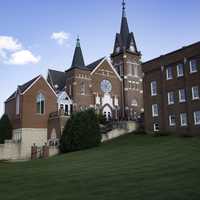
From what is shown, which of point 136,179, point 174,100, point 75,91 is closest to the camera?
point 136,179

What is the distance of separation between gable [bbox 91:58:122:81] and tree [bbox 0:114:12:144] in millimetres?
17521

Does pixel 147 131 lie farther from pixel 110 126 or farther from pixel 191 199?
pixel 191 199

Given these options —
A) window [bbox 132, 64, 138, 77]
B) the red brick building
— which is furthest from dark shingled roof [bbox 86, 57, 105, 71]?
the red brick building

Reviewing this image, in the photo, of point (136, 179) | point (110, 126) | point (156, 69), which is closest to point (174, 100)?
point (156, 69)

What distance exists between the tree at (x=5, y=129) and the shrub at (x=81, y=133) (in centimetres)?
1213

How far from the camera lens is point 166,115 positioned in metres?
39.1

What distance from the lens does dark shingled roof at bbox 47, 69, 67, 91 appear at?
5569 cm

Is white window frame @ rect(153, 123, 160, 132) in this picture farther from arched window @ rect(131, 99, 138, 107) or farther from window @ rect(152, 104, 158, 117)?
arched window @ rect(131, 99, 138, 107)

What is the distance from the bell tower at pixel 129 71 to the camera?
193ft

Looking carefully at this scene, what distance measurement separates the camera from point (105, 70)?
5766cm

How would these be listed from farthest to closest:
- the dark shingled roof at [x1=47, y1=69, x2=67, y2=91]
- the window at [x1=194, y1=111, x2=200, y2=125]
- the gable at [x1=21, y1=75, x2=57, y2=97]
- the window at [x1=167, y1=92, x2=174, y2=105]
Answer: the dark shingled roof at [x1=47, y1=69, x2=67, y2=91], the gable at [x1=21, y1=75, x2=57, y2=97], the window at [x1=167, y1=92, x2=174, y2=105], the window at [x1=194, y1=111, x2=200, y2=125]

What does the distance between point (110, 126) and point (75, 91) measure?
34.2 feet

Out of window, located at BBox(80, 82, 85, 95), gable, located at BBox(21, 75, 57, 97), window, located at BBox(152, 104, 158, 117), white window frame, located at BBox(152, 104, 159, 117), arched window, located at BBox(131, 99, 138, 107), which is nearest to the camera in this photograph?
white window frame, located at BBox(152, 104, 159, 117)

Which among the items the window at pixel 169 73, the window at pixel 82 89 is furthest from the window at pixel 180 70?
the window at pixel 82 89
